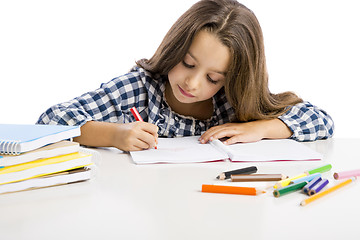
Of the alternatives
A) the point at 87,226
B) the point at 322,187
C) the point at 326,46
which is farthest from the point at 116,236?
the point at 326,46

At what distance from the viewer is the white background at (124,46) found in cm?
226

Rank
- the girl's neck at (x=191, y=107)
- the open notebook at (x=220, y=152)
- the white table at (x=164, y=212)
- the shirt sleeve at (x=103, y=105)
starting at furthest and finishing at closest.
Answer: the girl's neck at (x=191, y=107)
the shirt sleeve at (x=103, y=105)
the open notebook at (x=220, y=152)
the white table at (x=164, y=212)

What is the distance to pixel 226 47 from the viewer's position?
1355 mm

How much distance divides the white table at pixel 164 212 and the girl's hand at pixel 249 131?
357mm

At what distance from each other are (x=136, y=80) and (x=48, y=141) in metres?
0.69

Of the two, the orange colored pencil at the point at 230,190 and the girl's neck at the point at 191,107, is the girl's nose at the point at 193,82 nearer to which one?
the girl's neck at the point at 191,107

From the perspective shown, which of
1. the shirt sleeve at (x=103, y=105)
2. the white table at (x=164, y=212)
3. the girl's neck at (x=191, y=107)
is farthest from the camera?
the girl's neck at (x=191, y=107)

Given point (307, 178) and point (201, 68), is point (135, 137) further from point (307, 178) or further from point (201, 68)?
point (307, 178)

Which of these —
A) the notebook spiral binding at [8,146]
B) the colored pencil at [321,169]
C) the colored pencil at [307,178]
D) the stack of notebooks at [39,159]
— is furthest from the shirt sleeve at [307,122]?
the notebook spiral binding at [8,146]

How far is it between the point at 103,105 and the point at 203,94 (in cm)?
29

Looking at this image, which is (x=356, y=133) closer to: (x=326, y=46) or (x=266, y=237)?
(x=326, y=46)

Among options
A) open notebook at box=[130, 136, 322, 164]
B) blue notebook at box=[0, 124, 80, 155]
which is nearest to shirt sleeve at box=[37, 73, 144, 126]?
open notebook at box=[130, 136, 322, 164]

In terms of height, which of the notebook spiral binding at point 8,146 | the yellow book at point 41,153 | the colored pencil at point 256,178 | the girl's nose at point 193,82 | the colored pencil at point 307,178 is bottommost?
the colored pencil at point 256,178

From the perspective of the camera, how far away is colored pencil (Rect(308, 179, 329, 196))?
833 mm
